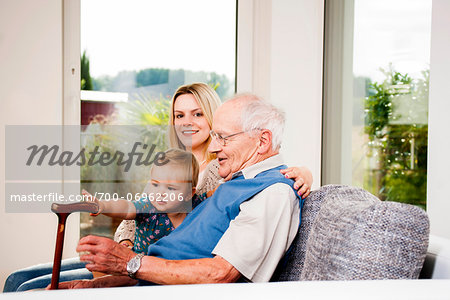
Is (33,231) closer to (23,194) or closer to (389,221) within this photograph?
(23,194)

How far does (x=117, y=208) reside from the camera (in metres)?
1.70

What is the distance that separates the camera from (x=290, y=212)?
51.3 inches

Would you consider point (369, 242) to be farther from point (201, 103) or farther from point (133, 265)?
point (201, 103)

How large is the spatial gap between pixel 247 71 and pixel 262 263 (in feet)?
8.08

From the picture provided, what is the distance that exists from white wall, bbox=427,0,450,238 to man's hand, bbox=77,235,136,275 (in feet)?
4.71

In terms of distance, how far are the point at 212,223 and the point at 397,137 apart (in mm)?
1638

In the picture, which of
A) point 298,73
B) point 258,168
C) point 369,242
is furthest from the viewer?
point 298,73

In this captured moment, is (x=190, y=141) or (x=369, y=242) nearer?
(x=369, y=242)

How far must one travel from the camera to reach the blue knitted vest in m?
1.36

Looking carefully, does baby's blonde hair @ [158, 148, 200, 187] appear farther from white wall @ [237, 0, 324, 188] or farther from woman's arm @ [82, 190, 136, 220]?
white wall @ [237, 0, 324, 188]

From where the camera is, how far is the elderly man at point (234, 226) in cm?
121

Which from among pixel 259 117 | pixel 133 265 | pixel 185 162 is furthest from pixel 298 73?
pixel 133 265

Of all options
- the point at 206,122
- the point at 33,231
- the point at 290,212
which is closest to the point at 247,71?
the point at 206,122

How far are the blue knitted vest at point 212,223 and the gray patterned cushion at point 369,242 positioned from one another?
0.24 metres
